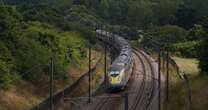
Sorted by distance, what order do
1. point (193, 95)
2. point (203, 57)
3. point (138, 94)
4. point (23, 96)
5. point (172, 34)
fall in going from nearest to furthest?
point (193, 95) < point (23, 96) < point (203, 57) < point (138, 94) < point (172, 34)

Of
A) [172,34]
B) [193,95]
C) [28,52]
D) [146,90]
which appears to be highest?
[172,34]

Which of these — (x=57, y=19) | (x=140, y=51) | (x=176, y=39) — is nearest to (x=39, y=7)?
(x=57, y=19)

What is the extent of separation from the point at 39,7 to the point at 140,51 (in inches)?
843

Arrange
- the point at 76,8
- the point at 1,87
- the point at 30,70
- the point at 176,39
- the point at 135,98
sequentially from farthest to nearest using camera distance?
the point at 76,8 < the point at 176,39 < the point at 135,98 < the point at 30,70 < the point at 1,87

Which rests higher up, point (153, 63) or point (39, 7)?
point (39, 7)

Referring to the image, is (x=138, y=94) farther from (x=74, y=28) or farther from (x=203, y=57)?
(x=74, y=28)

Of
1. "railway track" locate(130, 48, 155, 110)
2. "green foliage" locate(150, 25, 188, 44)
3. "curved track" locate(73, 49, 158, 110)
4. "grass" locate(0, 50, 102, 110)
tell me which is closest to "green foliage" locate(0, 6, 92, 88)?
"grass" locate(0, 50, 102, 110)

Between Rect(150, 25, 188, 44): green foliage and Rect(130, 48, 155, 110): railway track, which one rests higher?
Rect(150, 25, 188, 44): green foliage

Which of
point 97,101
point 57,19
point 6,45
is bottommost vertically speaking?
point 97,101

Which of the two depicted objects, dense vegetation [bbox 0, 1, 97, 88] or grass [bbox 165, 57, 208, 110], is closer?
grass [bbox 165, 57, 208, 110]

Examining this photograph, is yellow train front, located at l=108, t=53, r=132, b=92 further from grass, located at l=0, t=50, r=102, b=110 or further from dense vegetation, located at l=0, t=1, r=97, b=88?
dense vegetation, located at l=0, t=1, r=97, b=88

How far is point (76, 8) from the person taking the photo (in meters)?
155

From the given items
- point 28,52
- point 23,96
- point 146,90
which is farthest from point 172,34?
point 23,96

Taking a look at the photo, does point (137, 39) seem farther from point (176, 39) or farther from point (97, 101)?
point (97, 101)
